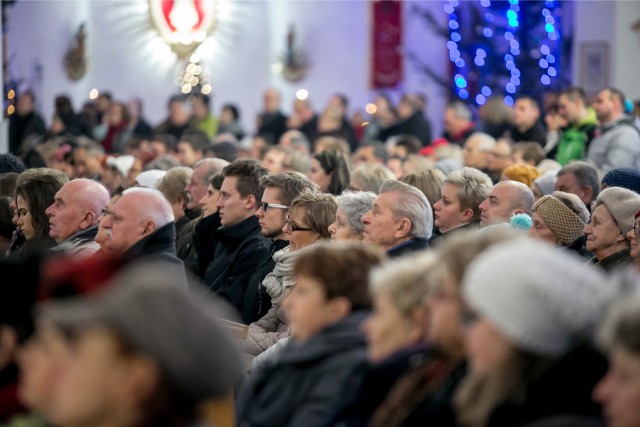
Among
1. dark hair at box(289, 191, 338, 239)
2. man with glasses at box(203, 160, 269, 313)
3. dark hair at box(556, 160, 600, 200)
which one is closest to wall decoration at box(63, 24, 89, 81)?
man with glasses at box(203, 160, 269, 313)

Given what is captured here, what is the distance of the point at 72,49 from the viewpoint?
22453mm

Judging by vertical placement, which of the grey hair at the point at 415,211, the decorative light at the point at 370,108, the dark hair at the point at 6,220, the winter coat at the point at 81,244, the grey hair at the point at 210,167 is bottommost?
the decorative light at the point at 370,108

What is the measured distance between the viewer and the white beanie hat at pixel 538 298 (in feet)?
9.69

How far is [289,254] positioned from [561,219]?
4.61ft

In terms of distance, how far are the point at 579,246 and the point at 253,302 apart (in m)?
1.71

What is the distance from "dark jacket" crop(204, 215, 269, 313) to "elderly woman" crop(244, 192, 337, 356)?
49 centimetres

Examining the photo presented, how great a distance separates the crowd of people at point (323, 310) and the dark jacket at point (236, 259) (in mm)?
11

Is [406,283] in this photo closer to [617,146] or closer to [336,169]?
[336,169]

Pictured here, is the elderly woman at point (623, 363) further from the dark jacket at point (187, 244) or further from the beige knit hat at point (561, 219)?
the dark jacket at point (187, 244)

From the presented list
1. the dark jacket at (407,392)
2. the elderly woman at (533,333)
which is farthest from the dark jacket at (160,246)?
the elderly woman at (533,333)

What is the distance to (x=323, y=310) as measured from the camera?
4.04 m

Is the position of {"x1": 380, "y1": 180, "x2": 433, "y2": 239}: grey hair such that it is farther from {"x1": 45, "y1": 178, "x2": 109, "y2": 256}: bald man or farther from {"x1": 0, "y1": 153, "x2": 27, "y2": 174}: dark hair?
{"x1": 0, "y1": 153, "x2": 27, "y2": 174}: dark hair

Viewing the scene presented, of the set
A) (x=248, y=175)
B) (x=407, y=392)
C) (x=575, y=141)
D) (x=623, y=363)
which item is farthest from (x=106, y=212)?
(x=575, y=141)

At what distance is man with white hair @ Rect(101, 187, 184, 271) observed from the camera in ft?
21.0
